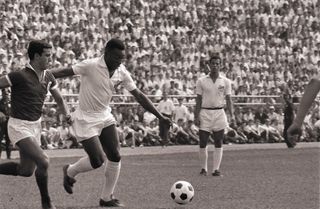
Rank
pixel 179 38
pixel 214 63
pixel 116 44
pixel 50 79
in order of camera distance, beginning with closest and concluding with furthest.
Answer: pixel 50 79, pixel 116 44, pixel 214 63, pixel 179 38

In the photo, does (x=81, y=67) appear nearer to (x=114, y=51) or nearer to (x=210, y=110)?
(x=114, y=51)

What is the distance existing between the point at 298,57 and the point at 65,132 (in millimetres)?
14669

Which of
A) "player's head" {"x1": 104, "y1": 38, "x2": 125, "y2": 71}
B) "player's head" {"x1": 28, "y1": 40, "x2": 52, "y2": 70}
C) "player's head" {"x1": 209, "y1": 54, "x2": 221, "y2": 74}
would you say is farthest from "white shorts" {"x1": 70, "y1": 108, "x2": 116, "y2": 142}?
"player's head" {"x1": 209, "y1": 54, "x2": 221, "y2": 74}

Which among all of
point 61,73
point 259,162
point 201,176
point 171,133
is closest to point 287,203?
point 61,73

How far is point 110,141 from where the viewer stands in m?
12.3

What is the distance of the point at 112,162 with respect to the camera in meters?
12.5

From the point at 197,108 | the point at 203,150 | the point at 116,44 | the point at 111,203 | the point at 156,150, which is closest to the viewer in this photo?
the point at 116,44

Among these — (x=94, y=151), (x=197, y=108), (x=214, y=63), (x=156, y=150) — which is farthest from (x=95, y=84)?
(x=156, y=150)

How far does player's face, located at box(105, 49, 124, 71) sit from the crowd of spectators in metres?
16.2

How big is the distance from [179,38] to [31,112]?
25.7 m

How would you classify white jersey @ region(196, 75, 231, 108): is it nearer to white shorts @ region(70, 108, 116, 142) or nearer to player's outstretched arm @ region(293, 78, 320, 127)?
white shorts @ region(70, 108, 116, 142)

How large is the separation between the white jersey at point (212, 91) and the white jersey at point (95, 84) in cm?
652

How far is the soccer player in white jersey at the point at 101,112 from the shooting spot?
12.2 meters

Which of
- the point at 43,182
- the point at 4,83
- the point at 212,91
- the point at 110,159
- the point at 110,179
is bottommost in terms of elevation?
the point at 212,91
